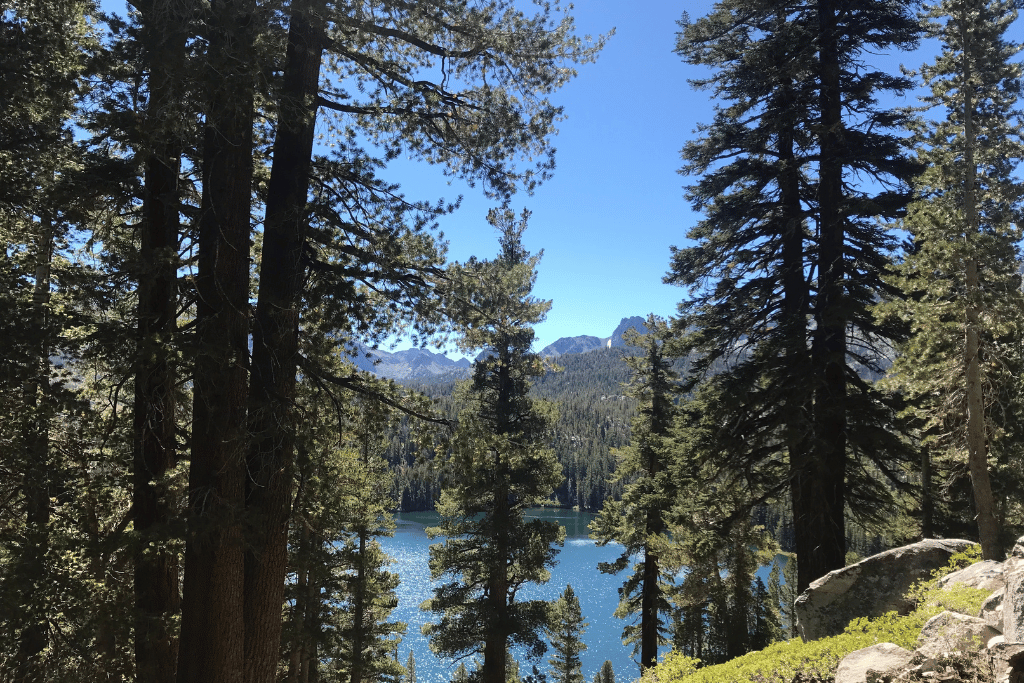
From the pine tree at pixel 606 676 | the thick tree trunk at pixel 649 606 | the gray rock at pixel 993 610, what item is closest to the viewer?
the gray rock at pixel 993 610

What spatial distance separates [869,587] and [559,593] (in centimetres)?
4077

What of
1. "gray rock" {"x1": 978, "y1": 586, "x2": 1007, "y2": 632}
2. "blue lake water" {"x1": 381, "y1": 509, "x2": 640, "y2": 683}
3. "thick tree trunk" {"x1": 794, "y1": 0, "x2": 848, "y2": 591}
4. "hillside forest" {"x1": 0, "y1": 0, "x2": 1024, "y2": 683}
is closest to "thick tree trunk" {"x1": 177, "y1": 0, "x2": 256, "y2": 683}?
"hillside forest" {"x1": 0, "y1": 0, "x2": 1024, "y2": 683}

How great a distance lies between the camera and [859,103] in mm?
10961

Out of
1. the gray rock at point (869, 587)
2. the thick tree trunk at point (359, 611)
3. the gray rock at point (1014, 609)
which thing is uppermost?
the gray rock at point (1014, 609)

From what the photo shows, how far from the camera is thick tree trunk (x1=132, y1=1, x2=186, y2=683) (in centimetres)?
458

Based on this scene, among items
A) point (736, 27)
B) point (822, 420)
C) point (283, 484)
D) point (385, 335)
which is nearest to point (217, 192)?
point (385, 335)

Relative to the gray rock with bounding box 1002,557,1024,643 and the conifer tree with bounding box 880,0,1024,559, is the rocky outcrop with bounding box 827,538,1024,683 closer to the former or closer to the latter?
the gray rock with bounding box 1002,557,1024,643

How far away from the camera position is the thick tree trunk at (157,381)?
4582mm

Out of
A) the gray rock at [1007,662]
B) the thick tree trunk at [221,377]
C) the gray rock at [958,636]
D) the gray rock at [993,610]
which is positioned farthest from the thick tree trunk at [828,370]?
the thick tree trunk at [221,377]

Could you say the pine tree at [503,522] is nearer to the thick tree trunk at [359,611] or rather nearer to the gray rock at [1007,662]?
the thick tree trunk at [359,611]

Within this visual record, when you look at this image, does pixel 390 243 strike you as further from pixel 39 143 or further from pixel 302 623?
pixel 302 623

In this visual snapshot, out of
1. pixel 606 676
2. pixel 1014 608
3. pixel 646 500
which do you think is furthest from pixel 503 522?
pixel 606 676

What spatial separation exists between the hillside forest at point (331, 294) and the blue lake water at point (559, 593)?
13195 mm

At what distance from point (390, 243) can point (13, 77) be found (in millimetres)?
4095
